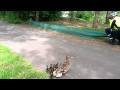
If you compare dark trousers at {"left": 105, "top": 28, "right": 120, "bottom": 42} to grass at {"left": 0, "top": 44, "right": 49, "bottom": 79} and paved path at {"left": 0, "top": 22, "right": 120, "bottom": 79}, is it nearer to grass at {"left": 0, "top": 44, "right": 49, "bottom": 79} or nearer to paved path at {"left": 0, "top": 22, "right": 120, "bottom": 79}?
paved path at {"left": 0, "top": 22, "right": 120, "bottom": 79}

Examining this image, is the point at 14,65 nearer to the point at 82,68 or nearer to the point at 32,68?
the point at 32,68

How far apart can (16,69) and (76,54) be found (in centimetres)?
301

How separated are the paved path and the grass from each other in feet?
1.22

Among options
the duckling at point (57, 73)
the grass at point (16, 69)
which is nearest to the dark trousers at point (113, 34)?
the grass at point (16, 69)

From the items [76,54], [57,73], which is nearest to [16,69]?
[57,73]

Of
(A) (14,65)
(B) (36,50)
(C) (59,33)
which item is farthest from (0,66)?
(C) (59,33)

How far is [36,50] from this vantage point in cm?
862

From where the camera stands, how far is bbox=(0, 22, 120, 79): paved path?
6.33 m

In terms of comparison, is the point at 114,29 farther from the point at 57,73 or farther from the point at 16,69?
the point at 16,69

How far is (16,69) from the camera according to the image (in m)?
6.20

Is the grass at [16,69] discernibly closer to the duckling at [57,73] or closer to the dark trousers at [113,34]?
the duckling at [57,73]

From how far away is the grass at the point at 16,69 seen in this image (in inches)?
223

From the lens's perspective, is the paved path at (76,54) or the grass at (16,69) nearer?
the grass at (16,69)

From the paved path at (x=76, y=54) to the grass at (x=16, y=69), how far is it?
373mm
